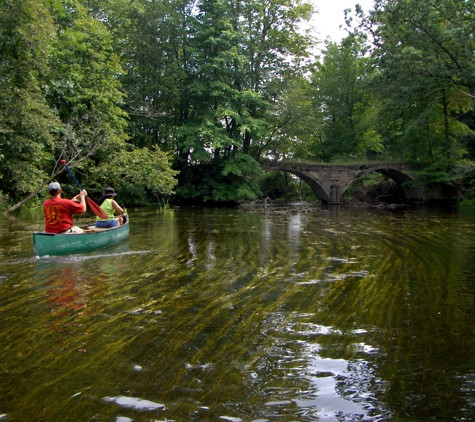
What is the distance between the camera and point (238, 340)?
3859mm

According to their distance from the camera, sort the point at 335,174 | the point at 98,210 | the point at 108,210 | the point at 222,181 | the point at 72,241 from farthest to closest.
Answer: the point at 335,174, the point at 222,181, the point at 108,210, the point at 98,210, the point at 72,241

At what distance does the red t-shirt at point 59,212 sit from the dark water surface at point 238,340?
3.81 ft

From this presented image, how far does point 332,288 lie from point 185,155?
84.5ft

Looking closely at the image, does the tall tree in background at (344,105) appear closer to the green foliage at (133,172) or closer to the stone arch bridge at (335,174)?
the stone arch bridge at (335,174)

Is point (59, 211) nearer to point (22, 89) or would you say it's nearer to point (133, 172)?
point (22, 89)

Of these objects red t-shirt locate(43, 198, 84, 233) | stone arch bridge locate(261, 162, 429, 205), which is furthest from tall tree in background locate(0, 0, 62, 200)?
stone arch bridge locate(261, 162, 429, 205)

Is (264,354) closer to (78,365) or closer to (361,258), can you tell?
(78,365)

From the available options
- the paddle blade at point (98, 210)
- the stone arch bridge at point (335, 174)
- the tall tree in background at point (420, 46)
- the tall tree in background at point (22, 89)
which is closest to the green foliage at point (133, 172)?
the tall tree in background at point (22, 89)

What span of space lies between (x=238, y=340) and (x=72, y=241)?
5.82 meters

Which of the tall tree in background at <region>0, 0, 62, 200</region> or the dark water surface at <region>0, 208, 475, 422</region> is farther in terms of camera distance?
the tall tree in background at <region>0, 0, 62, 200</region>

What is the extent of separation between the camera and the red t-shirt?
341 inches

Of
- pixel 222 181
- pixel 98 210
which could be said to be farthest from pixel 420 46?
pixel 98 210

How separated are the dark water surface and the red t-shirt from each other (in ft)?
3.81

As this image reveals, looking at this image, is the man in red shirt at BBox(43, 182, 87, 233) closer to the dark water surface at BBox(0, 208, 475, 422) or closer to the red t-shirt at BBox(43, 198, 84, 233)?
the red t-shirt at BBox(43, 198, 84, 233)
